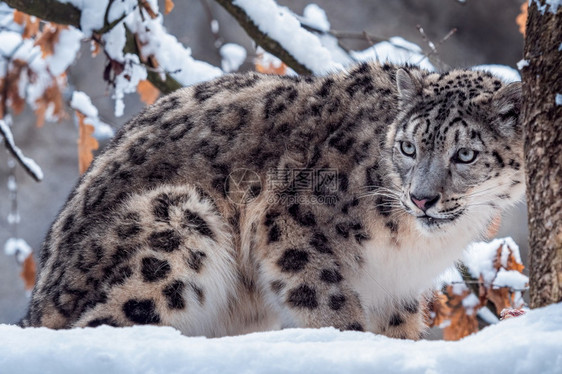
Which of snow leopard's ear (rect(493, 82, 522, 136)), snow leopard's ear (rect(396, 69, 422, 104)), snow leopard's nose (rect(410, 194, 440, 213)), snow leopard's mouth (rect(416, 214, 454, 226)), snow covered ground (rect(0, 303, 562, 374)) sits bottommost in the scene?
snow covered ground (rect(0, 303, 562, 374))

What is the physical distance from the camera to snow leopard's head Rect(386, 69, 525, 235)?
4.04 metres

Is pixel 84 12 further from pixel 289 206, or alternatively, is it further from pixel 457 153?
pixel 457 153

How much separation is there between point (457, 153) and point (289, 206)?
97 cm

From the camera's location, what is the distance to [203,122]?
4.79 metres

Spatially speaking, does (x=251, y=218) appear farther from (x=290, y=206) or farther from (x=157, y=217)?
(x=157, y=217)

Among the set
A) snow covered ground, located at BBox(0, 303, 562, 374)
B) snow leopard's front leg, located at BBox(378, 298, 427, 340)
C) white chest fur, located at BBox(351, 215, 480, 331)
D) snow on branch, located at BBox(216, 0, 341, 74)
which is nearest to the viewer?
snow covered ground, located at BBox(0, 303, 562, 374)

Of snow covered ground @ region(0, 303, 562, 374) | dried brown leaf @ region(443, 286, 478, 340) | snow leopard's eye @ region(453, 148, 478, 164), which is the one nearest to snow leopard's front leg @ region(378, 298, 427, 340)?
snow leopard's eye @ region(453, 148, 478, 164)

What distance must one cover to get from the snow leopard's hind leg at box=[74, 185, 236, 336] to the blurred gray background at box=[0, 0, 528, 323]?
8.92 m

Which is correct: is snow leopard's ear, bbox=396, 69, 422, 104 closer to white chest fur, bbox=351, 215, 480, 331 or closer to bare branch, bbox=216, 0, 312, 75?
white chest fur, bbox=351, 215, 480, 331

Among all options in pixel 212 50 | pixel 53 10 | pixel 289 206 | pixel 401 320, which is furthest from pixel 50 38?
pixel 212 50

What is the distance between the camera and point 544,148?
281cm

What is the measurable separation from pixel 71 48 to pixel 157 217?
2362 mm

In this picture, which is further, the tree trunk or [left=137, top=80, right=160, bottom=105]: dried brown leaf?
[left=137, top=80, right=160, bottom=105]: dried brown leaf

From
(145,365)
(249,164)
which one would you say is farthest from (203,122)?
(145,365)
